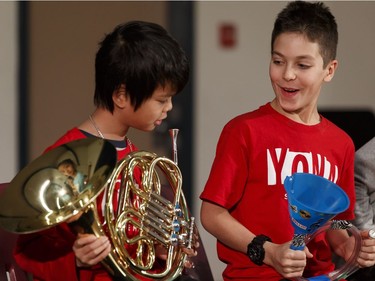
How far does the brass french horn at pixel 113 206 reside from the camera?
85.5 inches

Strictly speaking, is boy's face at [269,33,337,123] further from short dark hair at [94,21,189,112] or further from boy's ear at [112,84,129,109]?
boy's ear at [112,84,129,109]

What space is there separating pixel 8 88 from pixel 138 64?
2.28 meters

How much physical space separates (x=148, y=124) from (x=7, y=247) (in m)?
0.50

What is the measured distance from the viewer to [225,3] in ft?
16.6

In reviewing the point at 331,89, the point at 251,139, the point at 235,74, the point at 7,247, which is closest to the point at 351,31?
the point at 331,89

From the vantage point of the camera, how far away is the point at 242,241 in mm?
2578

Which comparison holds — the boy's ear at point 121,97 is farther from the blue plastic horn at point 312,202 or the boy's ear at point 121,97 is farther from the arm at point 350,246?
the arm at point 350,246

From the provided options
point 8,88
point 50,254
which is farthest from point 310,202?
point 8,88

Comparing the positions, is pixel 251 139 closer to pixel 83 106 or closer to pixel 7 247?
pixel 7 247

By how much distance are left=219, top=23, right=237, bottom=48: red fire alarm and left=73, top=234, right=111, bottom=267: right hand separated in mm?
2944

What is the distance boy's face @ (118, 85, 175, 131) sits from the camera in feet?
8.22

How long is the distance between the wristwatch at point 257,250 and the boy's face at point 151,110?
0.41 meters

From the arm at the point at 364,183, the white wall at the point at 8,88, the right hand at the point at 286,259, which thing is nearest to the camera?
the right hand at the point at 286,259

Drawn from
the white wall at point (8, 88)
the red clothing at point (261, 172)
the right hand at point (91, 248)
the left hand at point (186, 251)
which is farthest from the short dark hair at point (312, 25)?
the white wall at point (8, 88)
